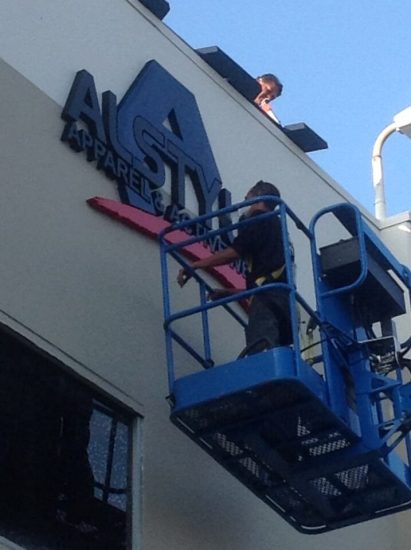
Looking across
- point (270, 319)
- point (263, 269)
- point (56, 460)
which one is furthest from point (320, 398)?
point (56, 460)

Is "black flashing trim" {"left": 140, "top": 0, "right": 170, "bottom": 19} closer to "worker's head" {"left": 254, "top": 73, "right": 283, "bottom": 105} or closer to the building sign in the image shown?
the building sign

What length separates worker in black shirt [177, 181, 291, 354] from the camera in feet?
29.7

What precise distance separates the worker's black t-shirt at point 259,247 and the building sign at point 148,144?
4.12 feet

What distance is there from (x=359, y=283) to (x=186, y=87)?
143 inches

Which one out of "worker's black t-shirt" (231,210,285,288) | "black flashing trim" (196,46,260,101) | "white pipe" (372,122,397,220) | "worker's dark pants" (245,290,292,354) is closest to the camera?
"worker's dark pants" (245,290,292,354)

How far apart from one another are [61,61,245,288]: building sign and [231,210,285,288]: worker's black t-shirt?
1255mm

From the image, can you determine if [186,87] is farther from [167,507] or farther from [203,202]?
[167,507]

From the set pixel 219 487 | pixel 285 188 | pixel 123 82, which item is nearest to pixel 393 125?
pixel 285 188

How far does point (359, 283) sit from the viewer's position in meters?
9.03

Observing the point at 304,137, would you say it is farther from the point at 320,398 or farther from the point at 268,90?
the point at 320,398

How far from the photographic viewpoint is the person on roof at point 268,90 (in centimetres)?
1400

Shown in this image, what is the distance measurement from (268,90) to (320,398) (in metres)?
5.98

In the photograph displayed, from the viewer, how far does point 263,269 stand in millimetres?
9312

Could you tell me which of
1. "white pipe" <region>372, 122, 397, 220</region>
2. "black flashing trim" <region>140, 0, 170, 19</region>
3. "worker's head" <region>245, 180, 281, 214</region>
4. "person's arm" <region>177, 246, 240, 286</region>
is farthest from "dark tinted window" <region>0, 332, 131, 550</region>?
"white pipe" <region>372, 122, 397, 220</region>
